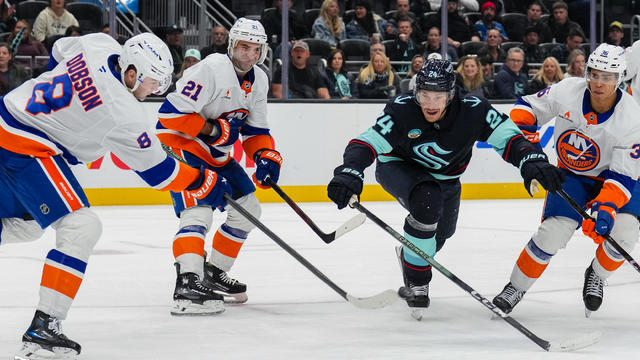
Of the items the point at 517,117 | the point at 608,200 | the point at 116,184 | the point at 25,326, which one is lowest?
the point at 116,184

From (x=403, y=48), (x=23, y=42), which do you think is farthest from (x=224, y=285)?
(x=403, y=48)

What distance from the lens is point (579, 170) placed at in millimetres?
4004

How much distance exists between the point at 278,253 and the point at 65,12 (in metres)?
3.67

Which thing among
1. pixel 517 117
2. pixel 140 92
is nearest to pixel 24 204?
pixel 140 92

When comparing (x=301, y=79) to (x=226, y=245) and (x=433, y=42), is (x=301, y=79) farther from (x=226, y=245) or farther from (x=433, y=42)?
(x=226, y=245)

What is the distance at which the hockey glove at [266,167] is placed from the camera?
414cm

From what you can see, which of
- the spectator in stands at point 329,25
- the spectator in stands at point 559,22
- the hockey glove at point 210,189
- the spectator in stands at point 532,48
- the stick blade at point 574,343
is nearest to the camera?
the stick blade at point 574,343

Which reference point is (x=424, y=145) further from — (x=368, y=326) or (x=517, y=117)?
(x=368, y=326)

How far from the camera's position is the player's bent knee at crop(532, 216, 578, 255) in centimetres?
390

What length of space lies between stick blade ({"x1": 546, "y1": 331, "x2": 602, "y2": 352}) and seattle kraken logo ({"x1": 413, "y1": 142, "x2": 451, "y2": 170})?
887mm

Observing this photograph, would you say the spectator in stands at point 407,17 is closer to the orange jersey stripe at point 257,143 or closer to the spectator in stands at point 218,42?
the spectator in stands at point 218,42

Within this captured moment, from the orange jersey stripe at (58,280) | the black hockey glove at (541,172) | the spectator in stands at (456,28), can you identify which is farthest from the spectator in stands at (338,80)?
the orange jersey stripe at (58,280)

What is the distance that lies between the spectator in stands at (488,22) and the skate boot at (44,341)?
7.50 metres

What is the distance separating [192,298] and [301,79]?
15.0 ft
